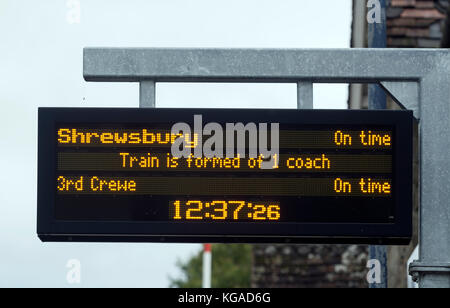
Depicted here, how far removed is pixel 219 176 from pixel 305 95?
951 millimetres

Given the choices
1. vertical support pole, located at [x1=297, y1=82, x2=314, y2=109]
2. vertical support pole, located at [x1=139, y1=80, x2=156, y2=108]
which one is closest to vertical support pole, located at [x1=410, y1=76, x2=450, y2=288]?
vertical support pole, located at [x1=297, y1=82, x2=314, y2=109]

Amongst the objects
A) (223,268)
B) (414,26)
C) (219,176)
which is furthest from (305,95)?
(223,268)

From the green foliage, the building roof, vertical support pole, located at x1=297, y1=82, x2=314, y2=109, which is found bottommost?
the green foliage

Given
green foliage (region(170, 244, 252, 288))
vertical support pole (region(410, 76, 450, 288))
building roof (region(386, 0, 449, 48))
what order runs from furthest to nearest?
green foliage (region(170, 244, 252, 288)) → building roof (region(386, 0, 449, 48)) → vertical support pole (region(410, 76, 450, 288))

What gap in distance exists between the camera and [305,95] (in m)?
10.1

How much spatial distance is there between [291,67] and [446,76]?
1.15 metres

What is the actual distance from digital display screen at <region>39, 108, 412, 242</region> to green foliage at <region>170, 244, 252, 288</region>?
7493 centimetres

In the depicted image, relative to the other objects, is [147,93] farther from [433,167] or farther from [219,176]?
[433,167]

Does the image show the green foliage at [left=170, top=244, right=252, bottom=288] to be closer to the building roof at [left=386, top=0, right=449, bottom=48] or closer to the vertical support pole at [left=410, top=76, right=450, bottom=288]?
the building roof at [left=386, top=0, right=449, bottom=48]

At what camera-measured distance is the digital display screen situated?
9.65 m

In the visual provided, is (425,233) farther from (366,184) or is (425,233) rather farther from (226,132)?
(226,132)

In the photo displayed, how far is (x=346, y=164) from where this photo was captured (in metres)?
9.70

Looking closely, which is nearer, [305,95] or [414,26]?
[305,95]

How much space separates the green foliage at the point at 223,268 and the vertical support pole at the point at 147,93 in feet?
245
